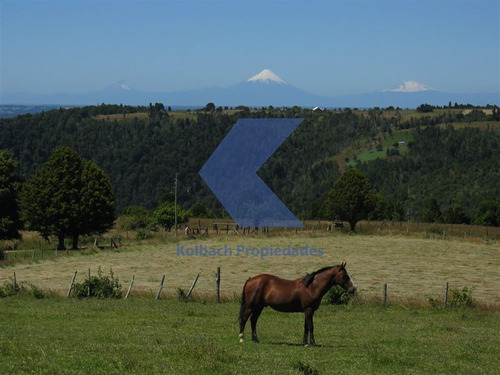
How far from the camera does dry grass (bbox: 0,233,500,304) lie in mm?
38656

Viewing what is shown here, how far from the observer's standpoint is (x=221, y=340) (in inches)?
658

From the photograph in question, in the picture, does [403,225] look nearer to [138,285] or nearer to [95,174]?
[95,174]

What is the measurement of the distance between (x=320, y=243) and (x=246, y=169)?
10.6 metres

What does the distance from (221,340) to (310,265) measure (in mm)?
33802

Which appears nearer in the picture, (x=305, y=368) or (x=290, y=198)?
(x=305, y=368)

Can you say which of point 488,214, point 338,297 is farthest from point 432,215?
point 338,297

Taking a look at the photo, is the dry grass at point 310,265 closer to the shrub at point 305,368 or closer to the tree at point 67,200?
the tree at point 67,200

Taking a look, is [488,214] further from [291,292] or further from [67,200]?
[291,292]

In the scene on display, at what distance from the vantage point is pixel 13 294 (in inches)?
1152

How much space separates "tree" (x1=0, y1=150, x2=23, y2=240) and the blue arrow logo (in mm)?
18837

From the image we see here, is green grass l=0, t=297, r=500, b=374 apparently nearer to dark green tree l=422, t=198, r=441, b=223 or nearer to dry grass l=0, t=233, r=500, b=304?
dry grass l=0, t=233, r=500, b=304

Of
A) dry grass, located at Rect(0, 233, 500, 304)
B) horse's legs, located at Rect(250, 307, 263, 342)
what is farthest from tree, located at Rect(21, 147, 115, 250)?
horse's legs, located at Rect(250, 307, 263, 342)

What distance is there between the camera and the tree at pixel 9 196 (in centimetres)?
6559

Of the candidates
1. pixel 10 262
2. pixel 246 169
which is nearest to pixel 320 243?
pixel 246 169
